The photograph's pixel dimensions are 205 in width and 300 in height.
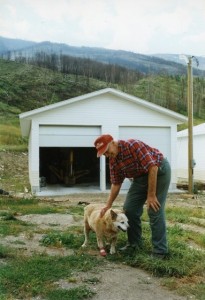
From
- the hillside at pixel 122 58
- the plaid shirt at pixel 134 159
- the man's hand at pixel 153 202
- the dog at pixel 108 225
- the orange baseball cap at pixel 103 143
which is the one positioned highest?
the hillside at pixel 122 58

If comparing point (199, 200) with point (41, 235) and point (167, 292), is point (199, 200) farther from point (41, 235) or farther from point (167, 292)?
point (167, 292)

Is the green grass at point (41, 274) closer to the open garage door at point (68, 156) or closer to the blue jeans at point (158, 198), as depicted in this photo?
the blue jeans at point (158, 198)

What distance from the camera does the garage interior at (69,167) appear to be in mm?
24625

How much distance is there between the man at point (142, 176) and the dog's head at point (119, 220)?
0.75 ft

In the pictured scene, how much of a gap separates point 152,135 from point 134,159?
16.0m

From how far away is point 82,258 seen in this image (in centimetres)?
615

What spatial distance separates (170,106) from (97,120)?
5739cm

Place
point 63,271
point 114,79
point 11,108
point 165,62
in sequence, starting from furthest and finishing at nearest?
point 165,62, point 114,79, point 11,108, point 63,271

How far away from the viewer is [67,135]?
20.6 meters

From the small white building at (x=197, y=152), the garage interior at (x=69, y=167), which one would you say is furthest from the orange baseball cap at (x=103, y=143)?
the small white building at (x=197, y=152)

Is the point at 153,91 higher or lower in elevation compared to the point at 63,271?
higher

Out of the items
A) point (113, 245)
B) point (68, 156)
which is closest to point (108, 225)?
point (113, 245)

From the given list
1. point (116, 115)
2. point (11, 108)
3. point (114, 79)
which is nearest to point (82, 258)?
point (116, 115)

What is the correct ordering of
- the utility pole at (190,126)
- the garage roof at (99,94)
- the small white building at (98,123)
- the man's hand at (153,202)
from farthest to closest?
the small white building at (98,123), the utility pole at (190,126), the garage roof at (99,94), the man's hand at (153,202)
